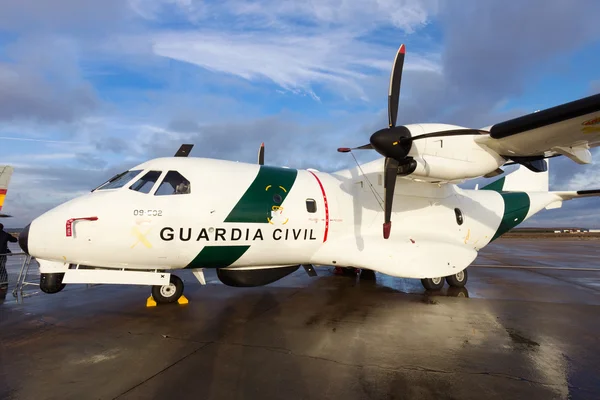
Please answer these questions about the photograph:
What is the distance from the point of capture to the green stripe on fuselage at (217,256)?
701cm

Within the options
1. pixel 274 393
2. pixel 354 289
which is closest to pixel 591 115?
pixel 354 289

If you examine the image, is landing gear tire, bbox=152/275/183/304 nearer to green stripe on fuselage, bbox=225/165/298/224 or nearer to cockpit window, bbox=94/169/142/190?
green stripe on fuselage, bbox=225/165/298/224

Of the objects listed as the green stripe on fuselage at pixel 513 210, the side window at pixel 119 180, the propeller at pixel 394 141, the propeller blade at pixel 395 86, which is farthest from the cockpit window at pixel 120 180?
the green stripe on fuselage at pixel 513 210

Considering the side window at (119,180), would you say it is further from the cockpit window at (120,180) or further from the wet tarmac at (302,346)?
the wet tarmac at (302,346)

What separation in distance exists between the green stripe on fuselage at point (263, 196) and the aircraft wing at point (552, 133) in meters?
4.67

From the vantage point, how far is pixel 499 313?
7016mm

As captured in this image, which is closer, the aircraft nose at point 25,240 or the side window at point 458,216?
the aircraft nose at point 25,240

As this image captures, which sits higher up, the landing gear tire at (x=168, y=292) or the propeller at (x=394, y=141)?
the propeller at (x=394, y=141)

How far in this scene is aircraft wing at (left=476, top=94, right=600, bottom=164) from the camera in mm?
6207

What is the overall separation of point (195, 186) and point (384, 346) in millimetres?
4628

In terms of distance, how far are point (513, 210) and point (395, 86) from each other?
6.82 metres

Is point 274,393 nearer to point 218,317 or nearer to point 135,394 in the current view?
point 135,394

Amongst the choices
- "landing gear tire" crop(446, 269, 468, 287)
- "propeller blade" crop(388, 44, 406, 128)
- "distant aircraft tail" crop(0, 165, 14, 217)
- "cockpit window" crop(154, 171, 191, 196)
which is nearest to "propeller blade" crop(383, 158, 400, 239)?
"propeller blade" crop(388, 44, 406, 128)

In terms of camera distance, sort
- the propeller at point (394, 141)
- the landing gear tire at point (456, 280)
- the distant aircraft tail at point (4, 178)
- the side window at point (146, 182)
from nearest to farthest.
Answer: the side window at point (146, 182) < the propeller at point (394, 141) < the landing gear tire at point (456, 280) < the distant aircraft tail at point (4, 178)
